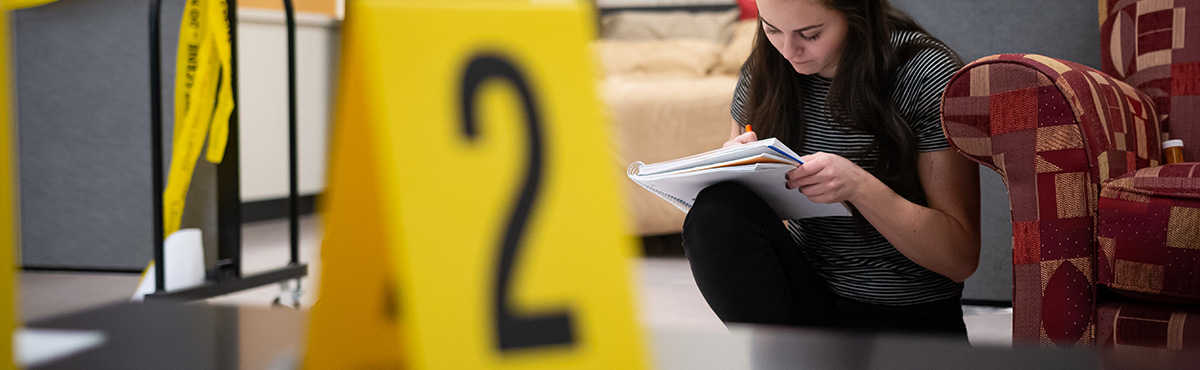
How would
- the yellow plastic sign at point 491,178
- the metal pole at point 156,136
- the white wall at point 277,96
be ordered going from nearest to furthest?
the yellow plastic sign at point 491,178, the metal pole at point 156,136, the white wall at point 277,96

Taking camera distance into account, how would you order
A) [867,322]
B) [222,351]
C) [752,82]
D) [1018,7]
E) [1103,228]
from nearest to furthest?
[222,351]
[1103,228]
[867,322]
[752,82]
[1018,7]

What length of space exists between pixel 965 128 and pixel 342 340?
71 cm

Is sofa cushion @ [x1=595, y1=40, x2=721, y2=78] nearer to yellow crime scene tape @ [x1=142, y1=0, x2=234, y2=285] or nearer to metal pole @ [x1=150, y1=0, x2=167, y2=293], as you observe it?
yellow crime scene tape @ [x1=142, y1=0, x2=234, y2=285]

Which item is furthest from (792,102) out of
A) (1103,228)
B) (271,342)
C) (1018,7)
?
(1018,7)

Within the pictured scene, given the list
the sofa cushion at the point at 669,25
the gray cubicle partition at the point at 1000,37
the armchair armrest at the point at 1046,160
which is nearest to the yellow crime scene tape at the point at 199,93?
the armchair armrest at the point at 1046,160

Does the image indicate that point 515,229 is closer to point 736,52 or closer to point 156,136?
point 156,136

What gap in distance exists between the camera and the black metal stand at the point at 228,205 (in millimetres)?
1219

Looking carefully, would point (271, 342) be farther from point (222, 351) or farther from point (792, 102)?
point (792, 102)

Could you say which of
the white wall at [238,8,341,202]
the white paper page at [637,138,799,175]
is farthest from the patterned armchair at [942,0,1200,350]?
the white wall at [238,8,341,202]

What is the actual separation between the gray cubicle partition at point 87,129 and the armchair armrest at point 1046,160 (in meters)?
2.04

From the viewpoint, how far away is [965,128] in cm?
82

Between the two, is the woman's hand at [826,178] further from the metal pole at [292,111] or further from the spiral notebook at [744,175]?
the metal pole at [292,111]

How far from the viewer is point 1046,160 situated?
0.76m

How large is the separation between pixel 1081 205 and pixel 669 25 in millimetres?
2432
